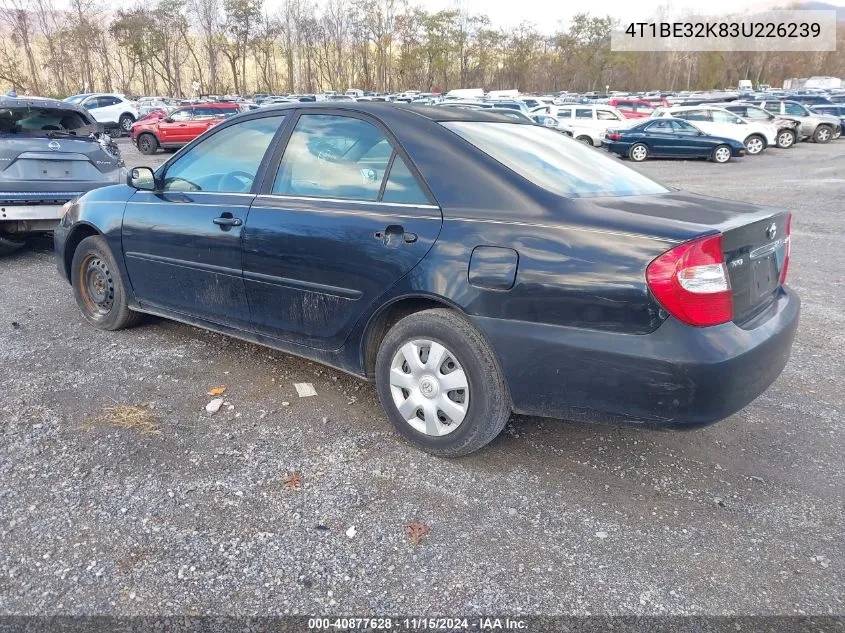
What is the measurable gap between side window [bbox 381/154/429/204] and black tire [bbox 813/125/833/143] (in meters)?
29.7

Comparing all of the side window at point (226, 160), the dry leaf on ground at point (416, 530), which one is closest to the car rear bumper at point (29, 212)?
the side window at point (226, 160)

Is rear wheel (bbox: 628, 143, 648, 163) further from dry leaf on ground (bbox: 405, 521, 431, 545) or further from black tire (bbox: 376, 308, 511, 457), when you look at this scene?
dry leaf on ground (bbox: 405, 521, 431, 545)

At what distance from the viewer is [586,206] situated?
2.78 meters

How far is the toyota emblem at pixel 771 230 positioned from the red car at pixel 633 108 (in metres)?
26.0

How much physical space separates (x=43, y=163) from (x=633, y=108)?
2705 cm

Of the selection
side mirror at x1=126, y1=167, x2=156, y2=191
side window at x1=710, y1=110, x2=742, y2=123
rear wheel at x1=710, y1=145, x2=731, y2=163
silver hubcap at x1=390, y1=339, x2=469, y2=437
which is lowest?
rear wheel at x1=710, y1=145, x2=731, y2=163

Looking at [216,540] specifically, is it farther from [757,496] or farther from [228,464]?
[757,496]

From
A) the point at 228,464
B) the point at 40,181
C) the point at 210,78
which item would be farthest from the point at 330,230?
the point at 210,78

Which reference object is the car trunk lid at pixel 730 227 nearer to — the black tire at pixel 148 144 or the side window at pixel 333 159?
the side window at pixel 333 159

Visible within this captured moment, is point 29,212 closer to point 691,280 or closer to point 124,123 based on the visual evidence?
point 691,280

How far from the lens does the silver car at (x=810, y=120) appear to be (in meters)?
26.5

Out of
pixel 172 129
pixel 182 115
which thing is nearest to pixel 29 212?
pixel 172 129

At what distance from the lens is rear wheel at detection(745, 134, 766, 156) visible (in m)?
22.9

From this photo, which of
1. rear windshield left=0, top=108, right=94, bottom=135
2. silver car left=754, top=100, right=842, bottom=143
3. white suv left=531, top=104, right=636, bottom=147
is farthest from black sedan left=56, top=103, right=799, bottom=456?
silver car left=754, top=100, right=842, bottom=143
